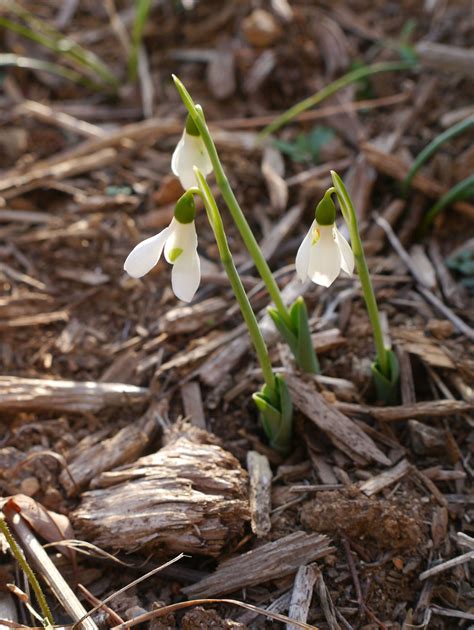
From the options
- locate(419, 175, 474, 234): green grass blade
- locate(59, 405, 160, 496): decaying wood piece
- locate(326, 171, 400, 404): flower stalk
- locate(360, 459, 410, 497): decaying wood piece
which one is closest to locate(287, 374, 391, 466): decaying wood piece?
locate(360, 459, 410, 497): decaying wood piece

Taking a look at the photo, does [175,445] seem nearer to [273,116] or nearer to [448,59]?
[273,116]

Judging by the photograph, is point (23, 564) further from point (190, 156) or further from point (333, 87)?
point (333, 87)

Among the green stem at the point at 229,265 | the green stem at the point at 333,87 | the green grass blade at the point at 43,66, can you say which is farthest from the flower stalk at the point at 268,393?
the green grass blade at the point at 43,66

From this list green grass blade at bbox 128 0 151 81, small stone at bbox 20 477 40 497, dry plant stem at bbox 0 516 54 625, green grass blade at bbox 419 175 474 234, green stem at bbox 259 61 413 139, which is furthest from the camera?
green grass blade at bbox 128 0 151 81

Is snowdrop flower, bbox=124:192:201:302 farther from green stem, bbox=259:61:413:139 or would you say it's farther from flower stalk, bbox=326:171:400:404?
green stem, bbox=259:61:413:139

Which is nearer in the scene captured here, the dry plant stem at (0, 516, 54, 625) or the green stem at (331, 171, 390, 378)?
the dry plant stem at (0, 516, 54, 625)

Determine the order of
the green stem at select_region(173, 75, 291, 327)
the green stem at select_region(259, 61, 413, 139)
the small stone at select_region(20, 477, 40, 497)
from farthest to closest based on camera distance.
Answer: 1. the green stem at select_region(259, 61, 413, 139)
2. the small stone at select_region(20, 477, 40, 497)
3. the green stem at select_region(173, 75, 291, 327)

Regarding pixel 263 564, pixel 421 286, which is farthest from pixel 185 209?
pixel 421 286
